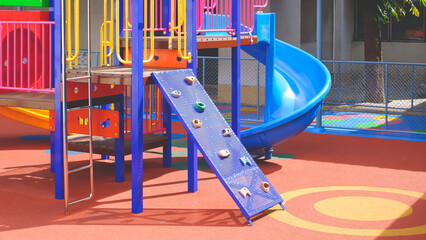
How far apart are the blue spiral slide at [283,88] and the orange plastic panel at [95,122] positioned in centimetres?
218

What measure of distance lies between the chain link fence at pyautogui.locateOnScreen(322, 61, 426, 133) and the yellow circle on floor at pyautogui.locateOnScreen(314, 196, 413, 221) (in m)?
4.18

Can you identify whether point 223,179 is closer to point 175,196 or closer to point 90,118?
point 175,196

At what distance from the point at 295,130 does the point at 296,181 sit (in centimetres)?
106

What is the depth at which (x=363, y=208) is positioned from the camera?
23.4 ft

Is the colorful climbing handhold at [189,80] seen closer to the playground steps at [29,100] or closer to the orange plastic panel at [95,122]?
the orange plastic panel at [95,122]

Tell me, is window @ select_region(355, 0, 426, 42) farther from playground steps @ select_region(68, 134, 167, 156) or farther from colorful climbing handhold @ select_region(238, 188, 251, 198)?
colorful climbing handhold @ select_region(238, 188, 251, 198)

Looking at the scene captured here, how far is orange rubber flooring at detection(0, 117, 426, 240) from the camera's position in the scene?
6309mm

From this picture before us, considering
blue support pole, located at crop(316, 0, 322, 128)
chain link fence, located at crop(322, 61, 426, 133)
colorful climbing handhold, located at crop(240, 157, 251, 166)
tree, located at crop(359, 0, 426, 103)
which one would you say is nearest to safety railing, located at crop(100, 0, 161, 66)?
colorful climbing handhold, located at crop(240, 157, 251, 166)

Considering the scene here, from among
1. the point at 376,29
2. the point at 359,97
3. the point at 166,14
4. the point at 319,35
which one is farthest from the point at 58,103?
the point at 359,97

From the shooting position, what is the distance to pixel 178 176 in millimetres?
8789

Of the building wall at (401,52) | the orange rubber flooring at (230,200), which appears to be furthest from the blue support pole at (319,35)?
the building wall at (401,52)

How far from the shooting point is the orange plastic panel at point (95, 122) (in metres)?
7.65

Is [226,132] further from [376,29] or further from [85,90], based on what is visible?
[376,29]

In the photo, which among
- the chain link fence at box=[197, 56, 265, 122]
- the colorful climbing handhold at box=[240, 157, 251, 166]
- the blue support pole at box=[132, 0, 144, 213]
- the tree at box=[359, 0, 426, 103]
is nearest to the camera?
the blue support pole at box=[132, 0, 144, 213]
